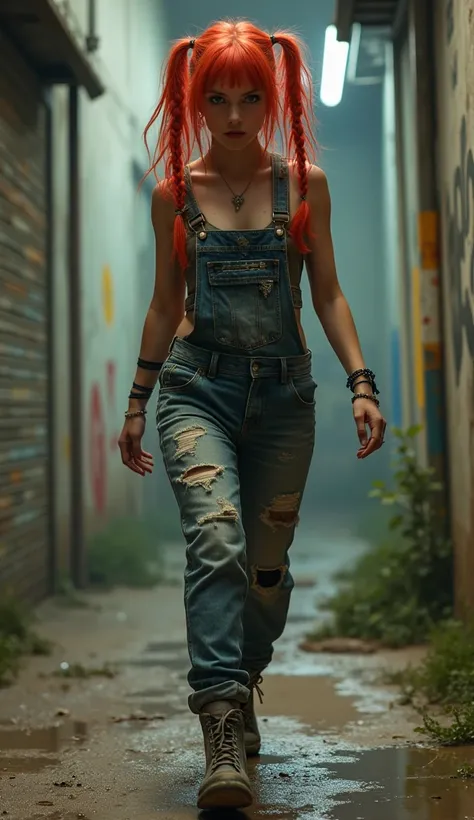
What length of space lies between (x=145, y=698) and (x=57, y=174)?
14.6ft

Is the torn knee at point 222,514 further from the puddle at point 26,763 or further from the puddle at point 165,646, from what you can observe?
the puddle at point 165,646

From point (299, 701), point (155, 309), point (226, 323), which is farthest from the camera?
point (299, 701)

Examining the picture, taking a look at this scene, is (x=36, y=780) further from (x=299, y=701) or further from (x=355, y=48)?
(x=355, y=48)

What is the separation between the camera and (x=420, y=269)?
228 inches

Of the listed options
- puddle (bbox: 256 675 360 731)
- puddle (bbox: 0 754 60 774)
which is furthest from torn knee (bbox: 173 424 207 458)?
puddle (bbox: 256 675 360 731)

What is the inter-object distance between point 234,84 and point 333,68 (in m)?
6.75

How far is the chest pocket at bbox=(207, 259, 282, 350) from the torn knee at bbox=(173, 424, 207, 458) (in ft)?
0.82

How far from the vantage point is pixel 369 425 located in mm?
2988

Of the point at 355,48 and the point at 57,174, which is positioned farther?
the point at 355,48

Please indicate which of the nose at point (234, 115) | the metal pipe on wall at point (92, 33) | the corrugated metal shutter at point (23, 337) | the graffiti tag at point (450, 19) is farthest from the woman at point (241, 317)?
the metal pipe on wall at point (92, 33)

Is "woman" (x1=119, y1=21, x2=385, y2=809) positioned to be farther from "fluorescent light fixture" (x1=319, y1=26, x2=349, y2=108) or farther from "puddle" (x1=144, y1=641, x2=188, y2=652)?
"fluorescent light fixture" (x1=319, y1=26, x2=349, y2=108)

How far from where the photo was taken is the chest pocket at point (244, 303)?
2975mm

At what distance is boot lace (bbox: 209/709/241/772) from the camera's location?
260 centimetres

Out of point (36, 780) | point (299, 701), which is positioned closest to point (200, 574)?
point (36, 780)
